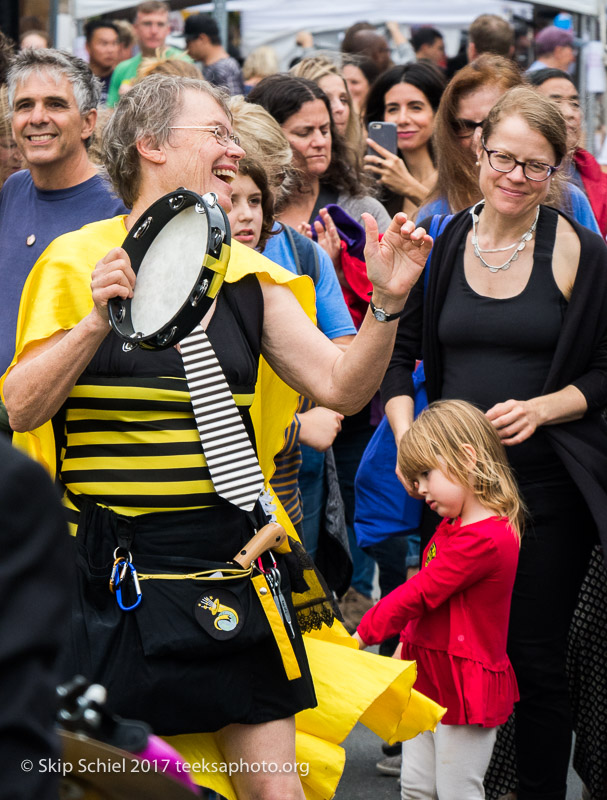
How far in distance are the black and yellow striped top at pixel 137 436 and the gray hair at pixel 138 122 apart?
1.53 feet

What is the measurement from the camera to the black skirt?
2541 mm

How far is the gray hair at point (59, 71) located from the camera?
4.57 meters

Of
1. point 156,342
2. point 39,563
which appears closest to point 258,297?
point 156,342

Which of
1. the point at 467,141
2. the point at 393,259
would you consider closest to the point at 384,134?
the point at 467,141

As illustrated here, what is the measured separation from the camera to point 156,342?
2316 mm

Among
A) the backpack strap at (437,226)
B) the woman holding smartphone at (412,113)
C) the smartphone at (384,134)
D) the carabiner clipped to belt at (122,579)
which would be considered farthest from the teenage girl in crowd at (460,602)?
the woman holding smartphone at (412,113)

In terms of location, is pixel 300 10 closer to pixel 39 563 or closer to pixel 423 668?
pixel 423 668

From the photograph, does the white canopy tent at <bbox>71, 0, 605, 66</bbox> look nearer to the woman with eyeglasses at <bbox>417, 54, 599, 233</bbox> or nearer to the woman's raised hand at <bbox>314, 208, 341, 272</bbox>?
the woman with eyeglasses at <bbox>417, 54, 599, 233</bbox>

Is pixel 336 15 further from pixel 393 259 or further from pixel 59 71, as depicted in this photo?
pixel 393 259

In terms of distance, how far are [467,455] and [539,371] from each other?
41cm

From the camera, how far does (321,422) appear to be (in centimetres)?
407

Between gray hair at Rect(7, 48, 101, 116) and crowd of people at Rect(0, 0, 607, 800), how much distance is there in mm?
17

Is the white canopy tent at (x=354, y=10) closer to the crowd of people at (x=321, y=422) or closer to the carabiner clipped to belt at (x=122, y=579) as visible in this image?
the crowd of people at (x=321, y=422)

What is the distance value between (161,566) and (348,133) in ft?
12.6
